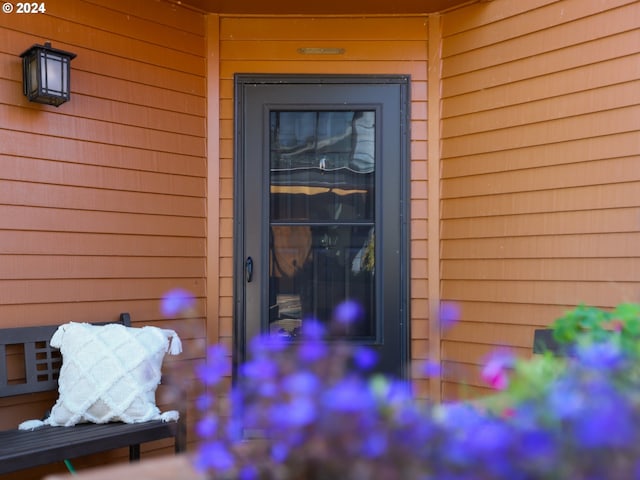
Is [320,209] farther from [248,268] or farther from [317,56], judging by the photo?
[317,56]

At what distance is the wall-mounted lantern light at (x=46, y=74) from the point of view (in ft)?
8.96

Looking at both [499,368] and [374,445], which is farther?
[499,368]

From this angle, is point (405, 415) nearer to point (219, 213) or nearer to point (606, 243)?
point (606, 243)

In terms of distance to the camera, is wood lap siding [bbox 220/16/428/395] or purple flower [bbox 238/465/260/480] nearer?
purple flower [bbox 238/465/260/480]

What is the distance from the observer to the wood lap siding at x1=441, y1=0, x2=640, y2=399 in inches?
108

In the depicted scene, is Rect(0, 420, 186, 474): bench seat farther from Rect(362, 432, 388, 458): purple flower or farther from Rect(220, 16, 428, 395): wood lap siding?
Rect(362, 432, 388, 458): purple flower

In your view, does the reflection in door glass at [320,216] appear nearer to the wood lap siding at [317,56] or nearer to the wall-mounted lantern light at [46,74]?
the wood lap siding at [317,56]

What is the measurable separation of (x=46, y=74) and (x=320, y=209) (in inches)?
57.5

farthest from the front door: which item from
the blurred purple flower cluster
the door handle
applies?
the blurred purple flower cluster

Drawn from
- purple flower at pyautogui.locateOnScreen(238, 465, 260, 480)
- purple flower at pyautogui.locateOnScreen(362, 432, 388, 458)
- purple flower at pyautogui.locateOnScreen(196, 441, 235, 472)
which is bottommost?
purple flower at pyautogui.locateOnScreen(238, 465, 260, 480)

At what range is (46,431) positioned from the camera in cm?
256

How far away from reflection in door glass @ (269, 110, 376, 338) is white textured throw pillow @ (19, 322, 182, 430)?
902mm

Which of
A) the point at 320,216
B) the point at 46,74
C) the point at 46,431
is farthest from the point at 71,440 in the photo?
the point at 320,216

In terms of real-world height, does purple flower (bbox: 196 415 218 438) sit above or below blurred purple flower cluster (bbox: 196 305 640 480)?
below
